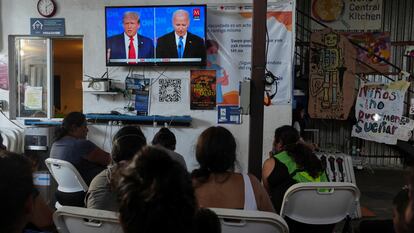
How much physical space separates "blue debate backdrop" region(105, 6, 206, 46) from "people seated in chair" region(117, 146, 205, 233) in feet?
11.8

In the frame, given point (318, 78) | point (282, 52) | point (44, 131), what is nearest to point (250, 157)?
point (282, 52)

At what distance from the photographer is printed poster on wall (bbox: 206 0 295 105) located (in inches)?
171

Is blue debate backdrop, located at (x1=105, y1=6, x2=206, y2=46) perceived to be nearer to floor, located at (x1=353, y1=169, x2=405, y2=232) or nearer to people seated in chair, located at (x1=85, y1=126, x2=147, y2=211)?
people seated in chair, located at (x1=85, y1=126, x2=147, y2=211)

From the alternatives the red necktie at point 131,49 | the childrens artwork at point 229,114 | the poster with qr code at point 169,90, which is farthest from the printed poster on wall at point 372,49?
the red necktie at point 131,49

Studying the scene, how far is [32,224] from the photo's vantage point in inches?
76.2

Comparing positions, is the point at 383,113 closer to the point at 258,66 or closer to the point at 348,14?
the point at 348,14

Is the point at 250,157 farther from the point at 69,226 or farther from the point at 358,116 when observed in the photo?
the point at 358,116

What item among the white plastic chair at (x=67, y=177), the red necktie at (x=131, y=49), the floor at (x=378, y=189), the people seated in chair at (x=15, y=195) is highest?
the red necktie at (x=131, y=49)

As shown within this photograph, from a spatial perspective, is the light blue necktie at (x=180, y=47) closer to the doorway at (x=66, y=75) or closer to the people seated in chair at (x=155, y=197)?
the doorway at (x=66, y=75)

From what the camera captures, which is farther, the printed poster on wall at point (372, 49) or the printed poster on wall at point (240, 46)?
the printed poster on wall at point (372, 49)

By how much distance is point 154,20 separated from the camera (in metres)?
4.45

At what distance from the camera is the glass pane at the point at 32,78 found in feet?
16.4

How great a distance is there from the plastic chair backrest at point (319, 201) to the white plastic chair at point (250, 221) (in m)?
0.57

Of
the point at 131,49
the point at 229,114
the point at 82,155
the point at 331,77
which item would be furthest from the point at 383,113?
the point at 82,155
